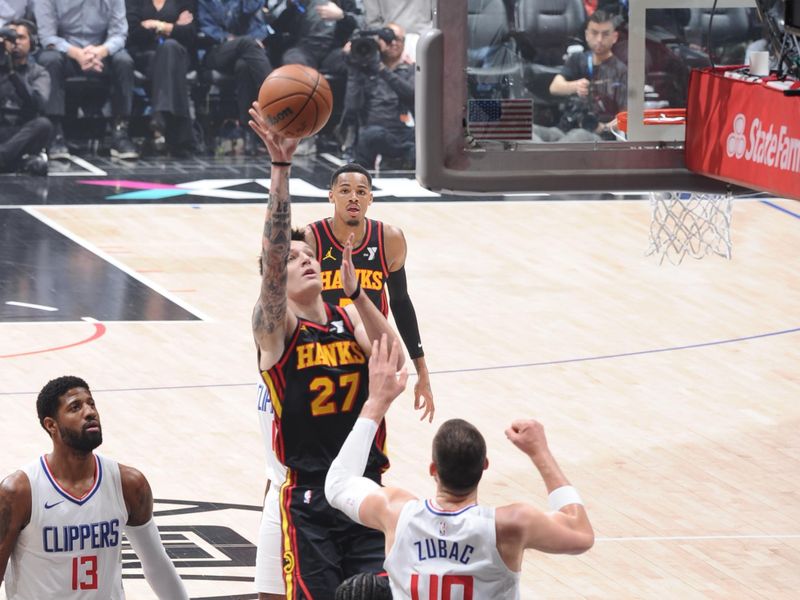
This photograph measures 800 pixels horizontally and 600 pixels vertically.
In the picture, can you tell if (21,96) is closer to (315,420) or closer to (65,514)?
(315,420)

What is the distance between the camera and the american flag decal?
7.68 m

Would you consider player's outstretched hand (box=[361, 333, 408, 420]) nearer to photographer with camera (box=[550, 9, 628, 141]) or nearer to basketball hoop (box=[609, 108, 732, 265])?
photographer with camera (box=[550, 9, 628, 141])

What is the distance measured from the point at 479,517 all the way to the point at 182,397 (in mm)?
7244

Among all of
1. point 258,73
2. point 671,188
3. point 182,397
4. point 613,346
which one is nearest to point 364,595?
point 671,188

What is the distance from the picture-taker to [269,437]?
6.95m

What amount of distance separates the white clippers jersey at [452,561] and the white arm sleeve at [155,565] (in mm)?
1514

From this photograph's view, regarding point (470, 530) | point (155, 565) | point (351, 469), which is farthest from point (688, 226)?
point (470, 530)

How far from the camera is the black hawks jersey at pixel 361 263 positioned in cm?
827

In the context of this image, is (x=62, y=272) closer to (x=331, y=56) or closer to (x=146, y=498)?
(x=331, y=56)

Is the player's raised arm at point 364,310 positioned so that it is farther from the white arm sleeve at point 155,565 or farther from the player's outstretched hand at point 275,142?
the white arm sleeve at point 155,565

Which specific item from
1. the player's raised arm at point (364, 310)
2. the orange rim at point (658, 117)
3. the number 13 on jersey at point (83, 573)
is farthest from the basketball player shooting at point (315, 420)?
the orange rim at point (658, 117)

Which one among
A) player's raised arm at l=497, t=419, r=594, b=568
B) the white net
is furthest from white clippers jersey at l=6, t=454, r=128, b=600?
the white net

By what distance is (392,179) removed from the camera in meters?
20.3

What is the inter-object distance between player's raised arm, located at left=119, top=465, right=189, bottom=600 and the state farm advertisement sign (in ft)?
10.7
